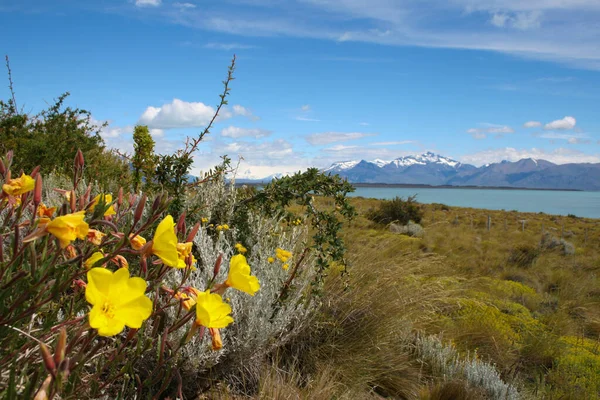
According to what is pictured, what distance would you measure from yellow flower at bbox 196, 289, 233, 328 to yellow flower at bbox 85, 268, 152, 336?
134 mm

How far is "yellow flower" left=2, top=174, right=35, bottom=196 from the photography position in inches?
50.3

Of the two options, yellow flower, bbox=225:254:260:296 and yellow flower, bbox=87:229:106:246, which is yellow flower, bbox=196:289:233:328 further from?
yellow flower, bbox=87:229:106:246

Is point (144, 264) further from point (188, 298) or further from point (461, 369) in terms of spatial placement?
point (461, 369)

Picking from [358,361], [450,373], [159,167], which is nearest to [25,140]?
[159,167]

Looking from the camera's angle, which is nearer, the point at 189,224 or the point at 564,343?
the point at 189,224

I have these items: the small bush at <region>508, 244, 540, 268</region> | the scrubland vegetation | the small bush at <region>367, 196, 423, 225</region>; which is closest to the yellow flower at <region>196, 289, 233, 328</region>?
the scrubland vegetation

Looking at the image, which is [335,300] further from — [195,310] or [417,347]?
[195,310]

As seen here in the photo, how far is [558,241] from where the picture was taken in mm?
12484

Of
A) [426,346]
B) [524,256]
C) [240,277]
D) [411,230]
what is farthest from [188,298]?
[411,230]

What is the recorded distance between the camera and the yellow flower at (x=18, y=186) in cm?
128

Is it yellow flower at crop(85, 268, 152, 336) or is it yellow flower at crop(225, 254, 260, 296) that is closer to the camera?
yellow flower at crop(85, 268, 152, 336)

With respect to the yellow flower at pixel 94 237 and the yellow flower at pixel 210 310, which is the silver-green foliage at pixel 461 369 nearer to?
the yellow flower at pixel 210 310

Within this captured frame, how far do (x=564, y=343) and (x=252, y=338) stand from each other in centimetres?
354

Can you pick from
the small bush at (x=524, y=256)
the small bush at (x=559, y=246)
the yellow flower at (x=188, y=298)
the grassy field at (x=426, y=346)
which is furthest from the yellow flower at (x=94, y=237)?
the small bush at (x=559, y=246)
